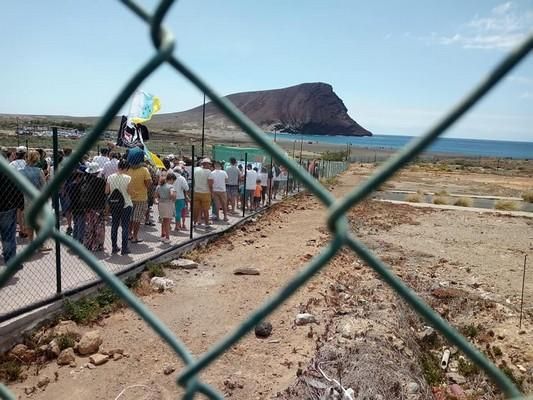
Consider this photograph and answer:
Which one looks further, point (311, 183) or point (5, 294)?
point (5, 294)

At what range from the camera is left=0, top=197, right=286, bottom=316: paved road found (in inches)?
238

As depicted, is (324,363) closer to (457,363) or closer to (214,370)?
(214,370)

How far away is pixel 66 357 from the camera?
17.5 ft

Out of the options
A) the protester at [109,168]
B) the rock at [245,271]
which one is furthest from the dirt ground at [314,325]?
the protester at [109,168]

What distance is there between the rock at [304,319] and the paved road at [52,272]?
287 cm

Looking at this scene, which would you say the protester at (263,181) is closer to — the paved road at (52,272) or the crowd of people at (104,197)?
the crowd of people at (104,197)

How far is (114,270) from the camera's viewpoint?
25.0 ft

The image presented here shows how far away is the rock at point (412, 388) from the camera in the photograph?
4945 mm

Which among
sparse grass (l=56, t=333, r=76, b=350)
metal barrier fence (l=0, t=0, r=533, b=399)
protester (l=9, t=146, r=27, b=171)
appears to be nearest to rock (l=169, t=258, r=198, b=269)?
protester (l=9, t=146, r=27, b=171)

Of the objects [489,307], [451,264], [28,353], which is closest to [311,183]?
[28,353]

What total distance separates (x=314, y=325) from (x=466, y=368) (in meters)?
2.05

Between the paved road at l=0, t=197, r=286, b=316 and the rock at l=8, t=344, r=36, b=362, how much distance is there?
1.43 feet

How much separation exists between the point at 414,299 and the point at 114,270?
23.9ft

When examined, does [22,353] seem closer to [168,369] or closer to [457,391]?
[168,369]
